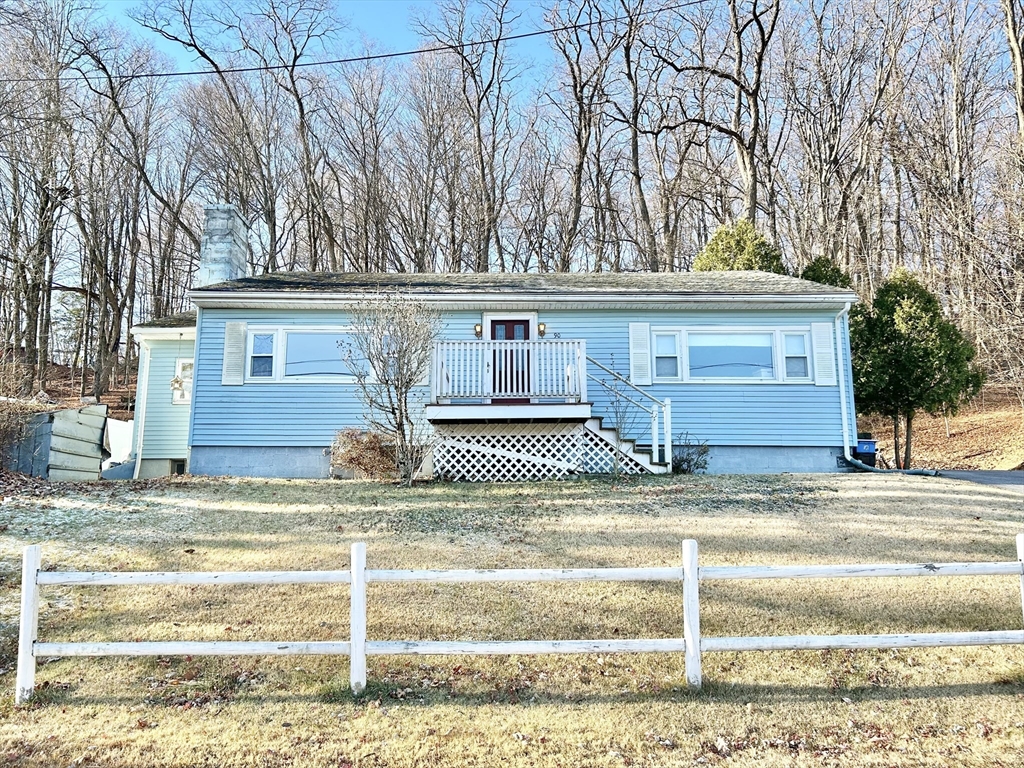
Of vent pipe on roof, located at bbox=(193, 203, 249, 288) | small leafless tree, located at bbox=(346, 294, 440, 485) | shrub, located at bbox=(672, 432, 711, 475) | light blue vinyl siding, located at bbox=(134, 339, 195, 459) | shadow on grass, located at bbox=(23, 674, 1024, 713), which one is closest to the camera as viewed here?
shadow on grass, located at bbox=(23, 674, 1024, 713)

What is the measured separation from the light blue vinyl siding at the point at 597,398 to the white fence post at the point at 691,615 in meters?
8.33

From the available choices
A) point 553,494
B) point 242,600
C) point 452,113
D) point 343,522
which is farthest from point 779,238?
point 242,600

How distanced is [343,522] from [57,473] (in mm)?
7103

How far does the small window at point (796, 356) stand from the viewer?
13.3m

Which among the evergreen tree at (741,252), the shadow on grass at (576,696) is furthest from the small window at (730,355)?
the shadow on grass at (576,696)

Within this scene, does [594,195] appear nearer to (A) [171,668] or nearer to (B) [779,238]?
(B) [779,238]

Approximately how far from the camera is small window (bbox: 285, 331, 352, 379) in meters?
13.1

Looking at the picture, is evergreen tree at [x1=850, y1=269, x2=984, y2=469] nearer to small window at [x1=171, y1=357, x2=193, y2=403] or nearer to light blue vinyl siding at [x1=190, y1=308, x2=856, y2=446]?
light blue vinyl siding at [x1=190, y1=308, x2=856, y2=446]

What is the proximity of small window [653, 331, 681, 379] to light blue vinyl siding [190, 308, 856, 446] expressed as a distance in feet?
0.79

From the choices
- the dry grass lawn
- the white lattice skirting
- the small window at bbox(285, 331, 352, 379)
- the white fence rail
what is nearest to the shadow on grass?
the dry grass lawn

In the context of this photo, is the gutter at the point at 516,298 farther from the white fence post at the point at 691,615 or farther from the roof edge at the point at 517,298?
the white fence post at the point at 691,615

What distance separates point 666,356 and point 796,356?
255 cm

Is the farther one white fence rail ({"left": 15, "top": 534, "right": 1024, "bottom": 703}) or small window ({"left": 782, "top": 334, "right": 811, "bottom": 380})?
small window ({"left": 782, "top": 334, "right": 811, "bottom": 380})

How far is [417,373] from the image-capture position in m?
10.9
